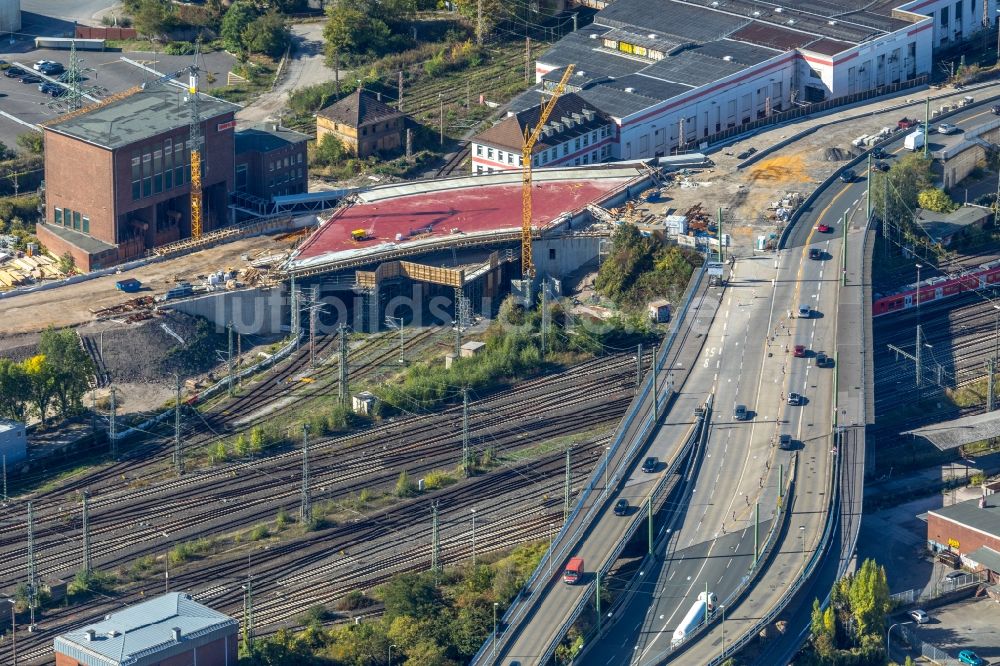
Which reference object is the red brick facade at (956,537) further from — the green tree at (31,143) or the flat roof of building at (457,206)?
the green tree at (31,143)

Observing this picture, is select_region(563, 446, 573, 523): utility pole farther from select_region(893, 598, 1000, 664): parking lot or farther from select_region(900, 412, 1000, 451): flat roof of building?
select_region(900, 412, 1000, 451): flat roof of building

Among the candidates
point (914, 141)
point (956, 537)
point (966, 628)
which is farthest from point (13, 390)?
point (914, 141)

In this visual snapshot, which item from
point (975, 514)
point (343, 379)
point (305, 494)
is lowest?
point (975, 514)

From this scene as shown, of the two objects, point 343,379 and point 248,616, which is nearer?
point 248,616

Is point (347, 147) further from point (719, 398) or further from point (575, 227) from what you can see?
point (719, 398)

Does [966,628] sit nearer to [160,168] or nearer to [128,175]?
[128,175]

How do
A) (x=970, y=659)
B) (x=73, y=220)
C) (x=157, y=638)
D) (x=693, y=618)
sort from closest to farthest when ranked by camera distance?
(x=157, y=638) < (x=693, y=618) < (x=970, y=659) < (x=73, y=220)
